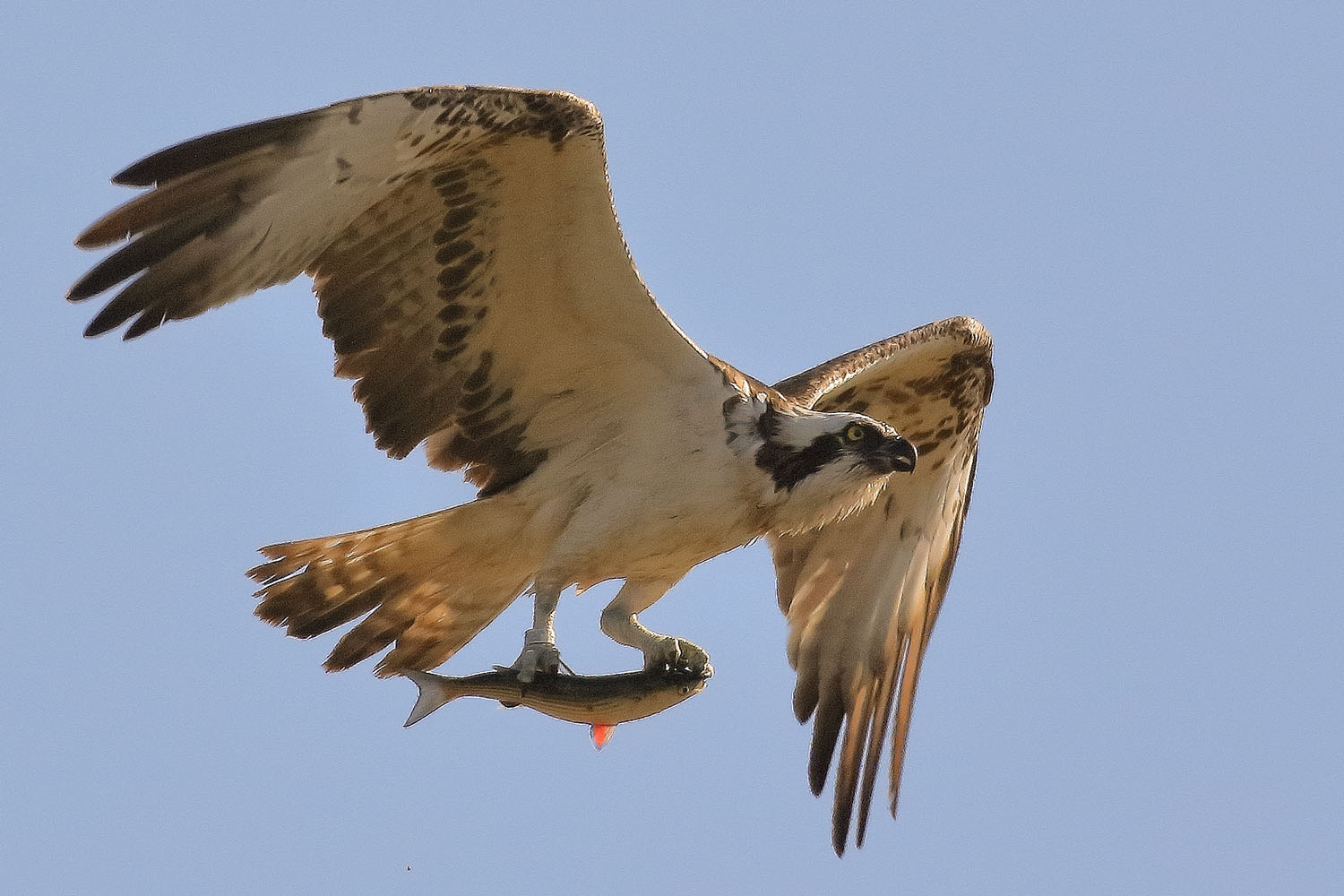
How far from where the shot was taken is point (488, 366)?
27.4 feet

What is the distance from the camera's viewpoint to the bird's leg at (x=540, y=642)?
759 cm

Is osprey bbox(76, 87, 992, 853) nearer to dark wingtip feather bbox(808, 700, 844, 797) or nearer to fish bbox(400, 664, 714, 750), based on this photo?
fish bbox(400, 664, 714, 750)

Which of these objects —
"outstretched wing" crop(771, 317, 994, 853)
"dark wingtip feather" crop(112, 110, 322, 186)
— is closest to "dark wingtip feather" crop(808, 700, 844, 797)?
"outstretched wing" crop(771, 317, 994, 853)

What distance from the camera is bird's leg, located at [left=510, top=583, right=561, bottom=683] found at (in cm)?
759

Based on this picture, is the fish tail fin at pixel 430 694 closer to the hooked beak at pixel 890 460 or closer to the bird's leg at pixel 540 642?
the bird's leg at pixel 540 642

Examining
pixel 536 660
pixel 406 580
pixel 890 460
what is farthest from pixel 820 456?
pixel 406 580

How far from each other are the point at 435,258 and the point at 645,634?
1.82 meters

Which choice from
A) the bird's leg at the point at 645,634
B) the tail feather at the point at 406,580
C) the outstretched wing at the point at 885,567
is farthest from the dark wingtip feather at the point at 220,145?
the outstretched wing at the point at 885,567

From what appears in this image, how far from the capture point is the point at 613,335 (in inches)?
323

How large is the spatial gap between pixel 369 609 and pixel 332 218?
1807mm

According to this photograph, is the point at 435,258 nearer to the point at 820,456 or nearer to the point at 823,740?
the point at 820,456

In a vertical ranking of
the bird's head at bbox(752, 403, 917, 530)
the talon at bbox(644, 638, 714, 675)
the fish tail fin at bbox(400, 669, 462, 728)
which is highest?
the bird's head at bbox(752, 403, 917, 530)

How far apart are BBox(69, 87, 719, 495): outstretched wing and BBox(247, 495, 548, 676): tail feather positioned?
29 centimetres

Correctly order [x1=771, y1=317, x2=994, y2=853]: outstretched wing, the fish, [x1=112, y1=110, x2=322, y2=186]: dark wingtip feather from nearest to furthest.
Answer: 1. [x1=112, y1=110, x2=322, y2=186]: dark wingtip feather
2. the fish
3. [x1=771, y1=317, x2=994, y2=853]: outstretched wing
